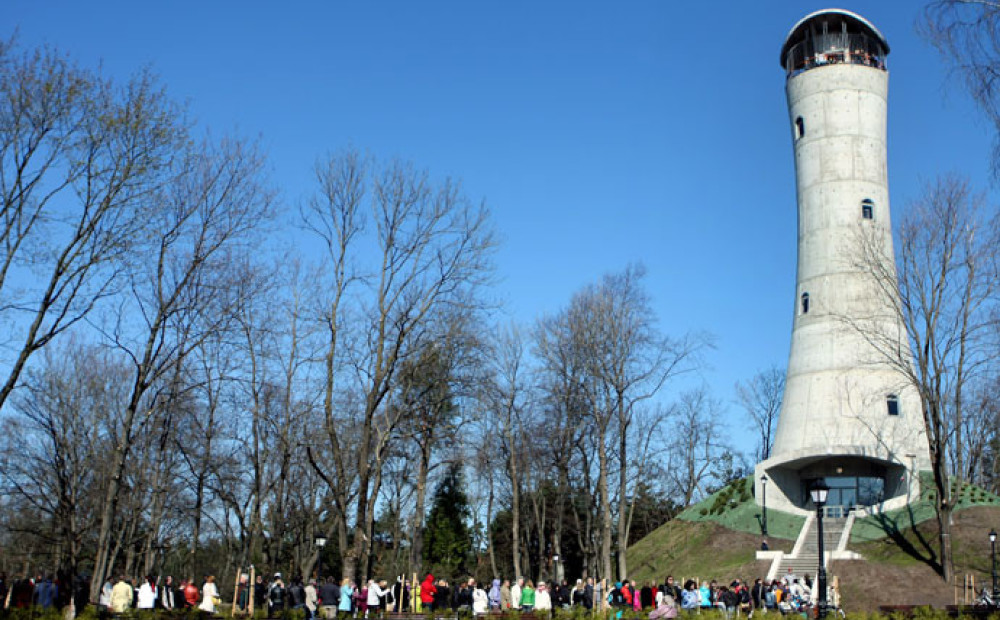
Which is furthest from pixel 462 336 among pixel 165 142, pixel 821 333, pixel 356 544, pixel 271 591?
pixel 821 333

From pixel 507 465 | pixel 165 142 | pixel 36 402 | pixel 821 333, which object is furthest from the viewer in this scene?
pixel 507 465

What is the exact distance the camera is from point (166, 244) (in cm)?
2114

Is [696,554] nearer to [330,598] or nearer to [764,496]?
[764,496]

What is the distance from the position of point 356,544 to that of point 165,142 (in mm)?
10834

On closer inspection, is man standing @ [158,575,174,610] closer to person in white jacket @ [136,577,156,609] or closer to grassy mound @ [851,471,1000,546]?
person in white jacket @ [136,577,156,609]

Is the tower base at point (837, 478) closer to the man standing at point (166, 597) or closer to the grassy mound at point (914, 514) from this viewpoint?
the grassy mound at point (914, 514)

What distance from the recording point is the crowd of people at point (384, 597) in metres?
20.2

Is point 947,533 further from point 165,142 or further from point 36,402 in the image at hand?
point 36,402

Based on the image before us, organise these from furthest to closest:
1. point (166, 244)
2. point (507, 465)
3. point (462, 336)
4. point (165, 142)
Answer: point (507, 465) → point (462, 336) → point (166, 244) → point (165, 142)

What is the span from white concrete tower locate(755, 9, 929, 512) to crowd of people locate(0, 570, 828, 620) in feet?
38.6

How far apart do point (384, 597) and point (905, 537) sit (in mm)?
21390

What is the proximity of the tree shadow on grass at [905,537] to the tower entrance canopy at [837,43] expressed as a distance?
19854 millimetres

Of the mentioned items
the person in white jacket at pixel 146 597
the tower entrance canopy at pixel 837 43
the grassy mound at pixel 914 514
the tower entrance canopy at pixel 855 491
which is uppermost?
the tower entrance canopy at pixel 837 43

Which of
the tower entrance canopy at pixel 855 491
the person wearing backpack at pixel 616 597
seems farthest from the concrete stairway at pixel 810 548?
the person wearing backpack at pixel 616 597
